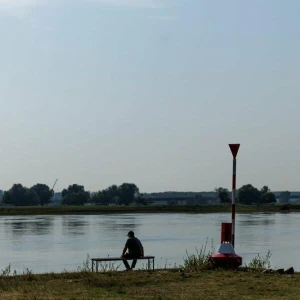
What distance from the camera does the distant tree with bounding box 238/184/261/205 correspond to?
525 feet

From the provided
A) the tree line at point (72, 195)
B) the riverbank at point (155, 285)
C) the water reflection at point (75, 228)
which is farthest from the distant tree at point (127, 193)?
the riverbank at point (155, 285)

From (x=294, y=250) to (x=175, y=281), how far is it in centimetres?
1849

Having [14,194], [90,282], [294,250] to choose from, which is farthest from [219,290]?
[14,194]

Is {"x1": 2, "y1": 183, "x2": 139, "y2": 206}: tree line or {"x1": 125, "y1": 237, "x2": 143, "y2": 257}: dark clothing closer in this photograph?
{"x1": 125, "y1": 237, "x2": 143, "y2": 257}: dark clothing

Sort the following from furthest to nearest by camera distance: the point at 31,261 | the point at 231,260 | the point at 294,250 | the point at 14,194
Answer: the point at 14,194, the point at 294,250, the point at 31,261, the point at 231,260

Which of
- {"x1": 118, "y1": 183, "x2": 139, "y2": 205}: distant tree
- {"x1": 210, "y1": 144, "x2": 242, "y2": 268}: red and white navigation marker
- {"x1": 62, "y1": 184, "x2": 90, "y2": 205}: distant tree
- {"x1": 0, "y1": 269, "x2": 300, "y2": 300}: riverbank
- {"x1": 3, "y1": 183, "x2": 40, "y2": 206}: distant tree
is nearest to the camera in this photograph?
{"x1": 0, "y1": 269, "x2": 300, "y2": 300}: riverbank

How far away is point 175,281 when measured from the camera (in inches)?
501

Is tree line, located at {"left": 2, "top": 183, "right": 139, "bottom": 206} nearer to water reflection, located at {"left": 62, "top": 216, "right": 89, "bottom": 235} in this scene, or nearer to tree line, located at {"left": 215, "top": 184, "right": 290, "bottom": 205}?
tree line, located at {"left": 215, "top": 184, "right": 290, "bottom": 205}

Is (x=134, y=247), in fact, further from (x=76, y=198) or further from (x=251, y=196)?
(x=76, y=198)

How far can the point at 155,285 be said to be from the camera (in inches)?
483

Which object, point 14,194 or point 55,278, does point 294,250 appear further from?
point 14,194

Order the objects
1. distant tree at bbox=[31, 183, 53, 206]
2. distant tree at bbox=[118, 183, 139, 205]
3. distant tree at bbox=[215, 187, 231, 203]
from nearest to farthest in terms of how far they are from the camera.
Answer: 1. distant tree at bbox=[215, 187, 231, 203]
2. distant tree at bbox=[118, 183, 139, 205]
3. distant tree at bbox=[31, 183, 53, 206]

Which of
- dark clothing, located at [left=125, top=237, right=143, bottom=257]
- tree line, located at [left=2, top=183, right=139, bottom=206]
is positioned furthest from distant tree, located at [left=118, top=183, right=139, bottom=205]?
dark clothing, located at [left=125, top=237, right=143, bottom=257]

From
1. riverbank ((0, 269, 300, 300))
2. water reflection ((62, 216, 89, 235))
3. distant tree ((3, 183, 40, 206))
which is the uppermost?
distant tree ((3, 183, 40, 206))
